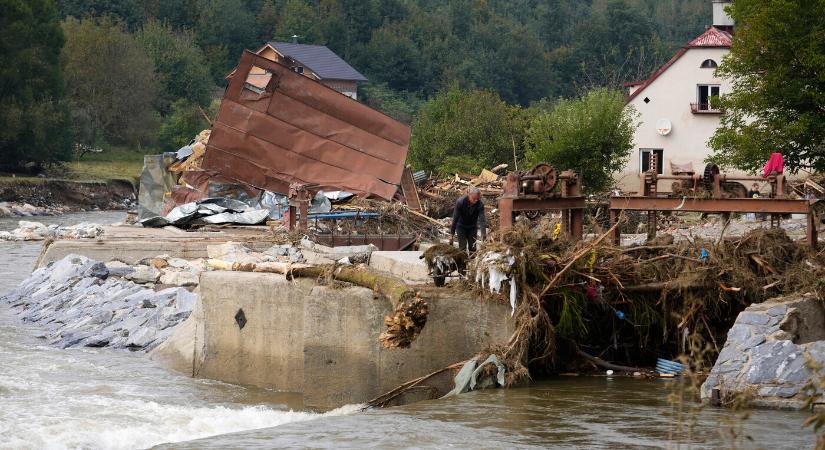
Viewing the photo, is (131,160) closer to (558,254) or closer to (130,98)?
(130,98)

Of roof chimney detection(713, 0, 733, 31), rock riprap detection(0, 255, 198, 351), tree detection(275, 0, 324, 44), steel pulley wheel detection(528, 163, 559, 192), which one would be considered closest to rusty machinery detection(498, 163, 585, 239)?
steel pulley wheel detection(528, 163, 559, 192)

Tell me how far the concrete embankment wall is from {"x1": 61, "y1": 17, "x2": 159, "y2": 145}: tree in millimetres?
60324

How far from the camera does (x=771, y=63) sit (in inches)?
1085

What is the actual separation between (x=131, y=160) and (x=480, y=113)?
30.4 metres

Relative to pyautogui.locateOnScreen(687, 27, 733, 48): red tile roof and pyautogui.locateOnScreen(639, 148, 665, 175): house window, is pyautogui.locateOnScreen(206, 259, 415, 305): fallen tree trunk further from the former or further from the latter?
pyautogui.locateOnScreen(687, 27, 733, 48): red tile roof

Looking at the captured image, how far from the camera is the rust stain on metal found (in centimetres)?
2653

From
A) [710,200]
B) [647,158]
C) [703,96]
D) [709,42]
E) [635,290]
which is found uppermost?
[709,42]

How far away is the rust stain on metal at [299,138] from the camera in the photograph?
26.5 metres

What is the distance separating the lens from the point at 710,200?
14.9m

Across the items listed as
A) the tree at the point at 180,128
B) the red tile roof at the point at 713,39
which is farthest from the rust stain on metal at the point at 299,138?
the tree at the point at 180,128

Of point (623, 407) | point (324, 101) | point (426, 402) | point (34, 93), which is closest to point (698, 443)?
point (623, 407)

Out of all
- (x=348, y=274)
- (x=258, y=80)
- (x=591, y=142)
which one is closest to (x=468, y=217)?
(x=348, y=274)

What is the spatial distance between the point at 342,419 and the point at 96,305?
9.36 metres

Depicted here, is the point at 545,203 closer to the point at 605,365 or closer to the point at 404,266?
the point at 404,266
